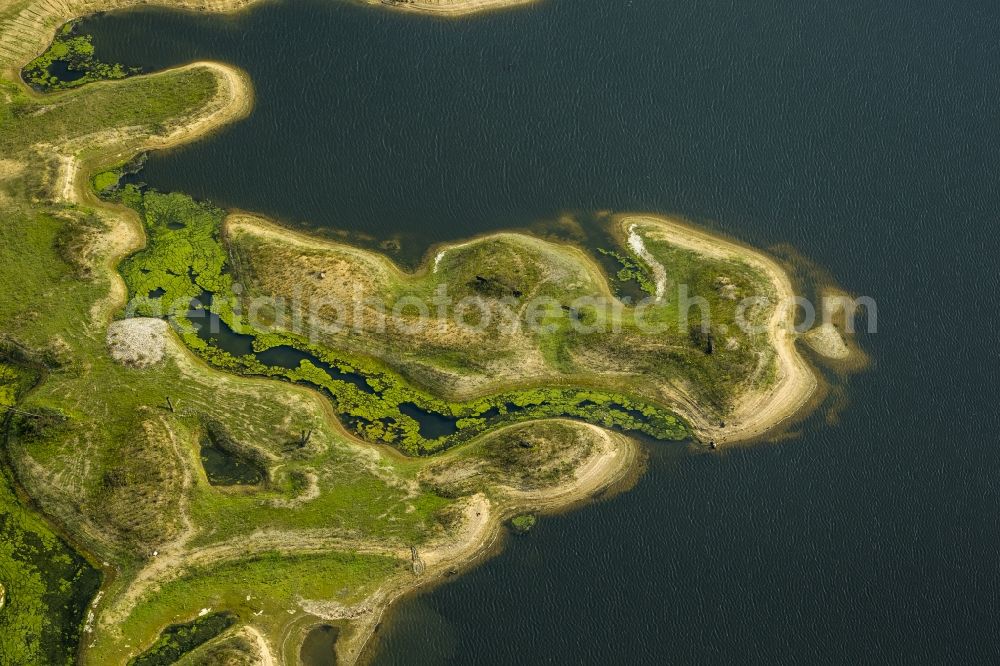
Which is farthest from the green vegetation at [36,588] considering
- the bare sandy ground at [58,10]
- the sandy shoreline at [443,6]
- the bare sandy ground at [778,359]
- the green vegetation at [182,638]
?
the sandy shoreline at [443,6]

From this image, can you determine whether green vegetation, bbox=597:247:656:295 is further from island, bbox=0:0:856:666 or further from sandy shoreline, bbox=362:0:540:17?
sandy shoreline, bbox=362:0:540:17

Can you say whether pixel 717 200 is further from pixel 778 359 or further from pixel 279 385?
pixel 279 385

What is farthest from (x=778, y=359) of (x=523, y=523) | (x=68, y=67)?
(x=68, y=67)

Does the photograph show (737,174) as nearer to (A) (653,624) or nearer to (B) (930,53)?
(B) (930,53)

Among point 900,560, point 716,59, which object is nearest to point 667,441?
point 900,560

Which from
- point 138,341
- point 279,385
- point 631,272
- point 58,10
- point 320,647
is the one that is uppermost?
point 58,10

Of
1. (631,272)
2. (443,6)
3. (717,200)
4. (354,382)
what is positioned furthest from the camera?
(443,6)

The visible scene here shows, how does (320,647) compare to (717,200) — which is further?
(717,200)
